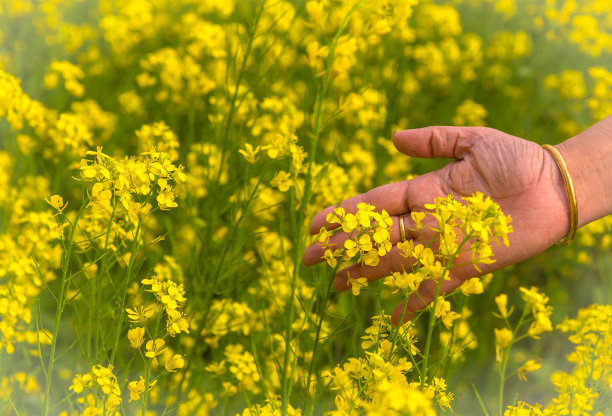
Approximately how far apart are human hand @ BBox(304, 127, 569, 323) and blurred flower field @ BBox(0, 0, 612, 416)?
0.33 feet

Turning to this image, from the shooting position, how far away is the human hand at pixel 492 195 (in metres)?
1.85

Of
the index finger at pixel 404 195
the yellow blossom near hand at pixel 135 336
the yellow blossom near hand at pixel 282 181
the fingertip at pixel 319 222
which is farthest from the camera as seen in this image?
the index finger at pixel 404 195

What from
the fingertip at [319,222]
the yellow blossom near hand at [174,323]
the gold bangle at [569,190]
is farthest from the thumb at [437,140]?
the yellow blossom near hand at [174,323]

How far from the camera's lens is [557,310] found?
3035 mm

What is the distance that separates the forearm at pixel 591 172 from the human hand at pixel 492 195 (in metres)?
0.08

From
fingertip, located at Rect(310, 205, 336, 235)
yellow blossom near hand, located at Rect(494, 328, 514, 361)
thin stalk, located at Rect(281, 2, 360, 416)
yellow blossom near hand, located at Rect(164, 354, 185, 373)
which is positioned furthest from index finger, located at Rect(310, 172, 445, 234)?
yellow blossom near hand, located at Rect(164, 354, 185, 373)

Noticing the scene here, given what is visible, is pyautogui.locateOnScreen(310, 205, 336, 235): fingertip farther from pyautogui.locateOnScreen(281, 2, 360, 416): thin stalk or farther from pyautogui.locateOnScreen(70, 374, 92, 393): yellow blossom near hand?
pyautogui.locateOnScreen(70, 374, 92, 393): yellow blossom near hand

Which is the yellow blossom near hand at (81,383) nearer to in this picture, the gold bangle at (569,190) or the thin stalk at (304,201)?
the thin stalk at (304,201)

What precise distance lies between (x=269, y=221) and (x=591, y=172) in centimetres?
140

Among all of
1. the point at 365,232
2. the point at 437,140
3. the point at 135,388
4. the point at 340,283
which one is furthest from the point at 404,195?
the point at 135,388

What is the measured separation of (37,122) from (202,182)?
765mm

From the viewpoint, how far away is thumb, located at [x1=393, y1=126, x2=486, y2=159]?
1985 mm

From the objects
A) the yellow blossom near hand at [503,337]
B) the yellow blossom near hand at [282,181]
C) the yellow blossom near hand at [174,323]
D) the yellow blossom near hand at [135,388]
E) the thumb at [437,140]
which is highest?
the yellow blossom near hand at [282,181]

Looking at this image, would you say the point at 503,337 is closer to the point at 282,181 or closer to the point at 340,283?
the point at 340,283
